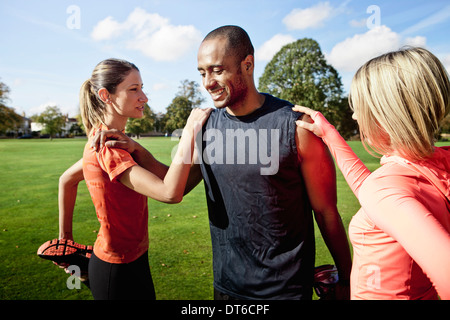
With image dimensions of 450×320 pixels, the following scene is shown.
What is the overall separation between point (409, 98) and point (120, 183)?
2026 millimetres

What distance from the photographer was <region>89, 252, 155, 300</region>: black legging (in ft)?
7.73

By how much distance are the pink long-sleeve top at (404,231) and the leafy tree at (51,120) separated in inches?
3992

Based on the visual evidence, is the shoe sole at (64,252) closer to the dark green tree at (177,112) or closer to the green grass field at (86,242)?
the green grass field at (86,242)

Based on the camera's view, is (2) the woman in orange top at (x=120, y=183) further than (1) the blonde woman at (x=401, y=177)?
Yes

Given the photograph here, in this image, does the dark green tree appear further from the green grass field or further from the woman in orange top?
the woman in orange top

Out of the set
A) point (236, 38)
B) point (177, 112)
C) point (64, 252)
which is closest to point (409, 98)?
point (236, 38)

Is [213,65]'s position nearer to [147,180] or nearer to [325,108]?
[147,180]

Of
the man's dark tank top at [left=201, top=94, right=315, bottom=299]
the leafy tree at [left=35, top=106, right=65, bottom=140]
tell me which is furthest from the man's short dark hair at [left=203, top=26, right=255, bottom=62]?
the leafy tree at [left=35, top=106, right=65, bottom=140]

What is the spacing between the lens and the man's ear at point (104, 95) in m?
2.52

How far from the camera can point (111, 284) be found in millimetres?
2369

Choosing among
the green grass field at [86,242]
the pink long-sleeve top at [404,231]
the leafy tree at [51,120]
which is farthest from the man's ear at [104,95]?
the leafy tree at [51,120]

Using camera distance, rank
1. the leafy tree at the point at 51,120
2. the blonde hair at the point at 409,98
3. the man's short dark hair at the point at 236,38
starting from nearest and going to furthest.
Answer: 1. the blonde hair at the point at 409,98
2. the man's short dark hair at the point at 236,38
3. the leafy tree at the point at 51,120

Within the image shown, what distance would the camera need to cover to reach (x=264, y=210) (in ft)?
7.41
